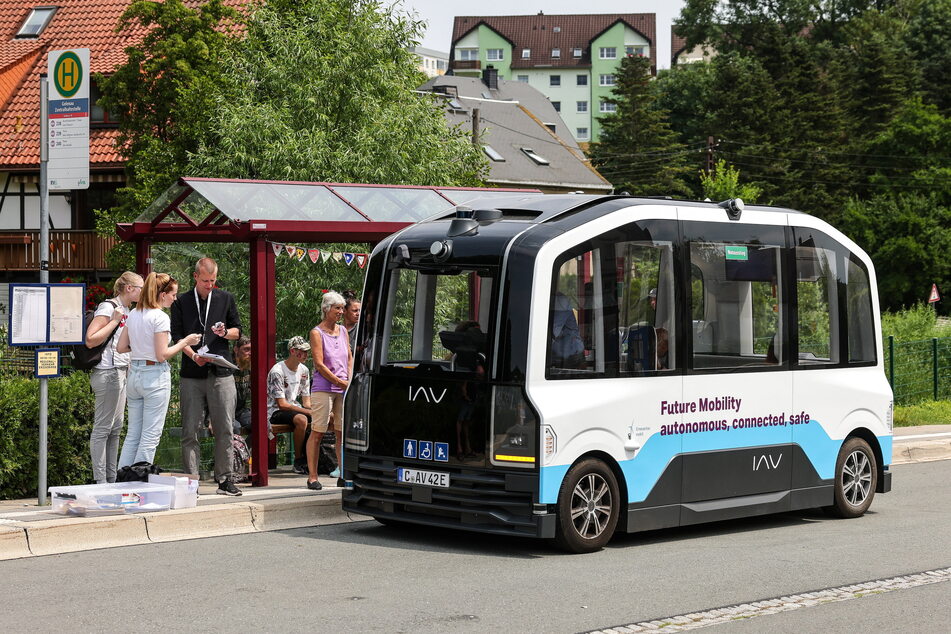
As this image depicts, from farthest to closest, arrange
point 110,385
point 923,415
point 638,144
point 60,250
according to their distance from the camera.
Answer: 1. point 638,144
2. point 60,250
3. point 923,415
4. point 110,385

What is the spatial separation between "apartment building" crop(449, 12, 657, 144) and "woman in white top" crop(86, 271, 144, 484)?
419 feet

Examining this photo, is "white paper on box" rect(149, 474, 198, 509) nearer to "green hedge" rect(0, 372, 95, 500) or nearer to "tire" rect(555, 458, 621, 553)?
"green hedge" rect(0, 372, 95, 500)

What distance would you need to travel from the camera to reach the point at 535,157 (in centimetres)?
7469

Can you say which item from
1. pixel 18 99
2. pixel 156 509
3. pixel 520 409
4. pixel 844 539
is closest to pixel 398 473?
pixel 520 409

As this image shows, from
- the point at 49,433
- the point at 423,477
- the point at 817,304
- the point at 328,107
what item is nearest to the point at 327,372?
the point at 49,433

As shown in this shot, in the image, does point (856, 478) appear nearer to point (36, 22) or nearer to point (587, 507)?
point (587, 507)

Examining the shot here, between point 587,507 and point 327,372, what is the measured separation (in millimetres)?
3404

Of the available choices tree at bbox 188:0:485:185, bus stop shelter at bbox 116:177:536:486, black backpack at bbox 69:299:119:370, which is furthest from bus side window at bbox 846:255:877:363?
tree at bbox 188:0:485:185

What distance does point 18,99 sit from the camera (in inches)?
1647

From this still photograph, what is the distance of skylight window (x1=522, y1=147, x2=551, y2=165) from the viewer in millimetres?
74500

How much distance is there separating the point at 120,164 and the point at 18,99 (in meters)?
4.45

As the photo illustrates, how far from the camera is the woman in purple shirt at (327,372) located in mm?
12336

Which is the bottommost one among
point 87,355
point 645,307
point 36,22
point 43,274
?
point 87,355

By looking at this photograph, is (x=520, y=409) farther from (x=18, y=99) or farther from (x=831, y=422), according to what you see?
(x=18, y=99)
